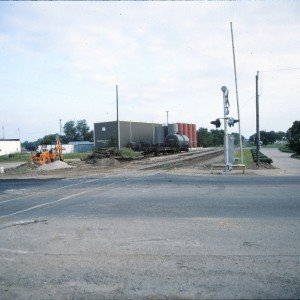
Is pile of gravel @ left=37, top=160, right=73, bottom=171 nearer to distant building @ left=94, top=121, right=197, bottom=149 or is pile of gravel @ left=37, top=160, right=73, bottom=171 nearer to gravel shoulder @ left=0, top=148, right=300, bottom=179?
gravel shoulder @ left=0, top=148, right=300, bottom=179

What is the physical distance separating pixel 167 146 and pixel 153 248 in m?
44.7

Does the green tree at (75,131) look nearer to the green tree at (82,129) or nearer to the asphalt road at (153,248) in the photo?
the green tree at (82,129)

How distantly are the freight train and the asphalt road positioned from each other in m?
36.0

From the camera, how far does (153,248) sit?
6.05 m

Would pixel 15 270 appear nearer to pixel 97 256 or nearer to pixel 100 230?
pixel 97 256

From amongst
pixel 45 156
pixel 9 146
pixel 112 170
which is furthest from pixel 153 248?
pixel 9 146

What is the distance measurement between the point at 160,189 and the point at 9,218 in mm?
6345

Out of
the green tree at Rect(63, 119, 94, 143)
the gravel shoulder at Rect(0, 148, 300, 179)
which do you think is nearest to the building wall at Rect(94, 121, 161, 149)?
the gravel shoulder at Rect(0, 148, 300, 179)

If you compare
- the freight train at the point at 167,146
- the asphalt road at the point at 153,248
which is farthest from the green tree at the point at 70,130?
the asphalt road at the point at 153,248

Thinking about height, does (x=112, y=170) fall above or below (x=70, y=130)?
below

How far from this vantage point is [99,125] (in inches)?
2958

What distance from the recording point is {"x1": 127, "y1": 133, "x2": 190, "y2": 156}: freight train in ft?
155

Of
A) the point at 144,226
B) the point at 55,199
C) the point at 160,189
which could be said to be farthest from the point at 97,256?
the point at 160,189

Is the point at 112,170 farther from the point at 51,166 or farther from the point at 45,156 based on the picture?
the point at 45,156
